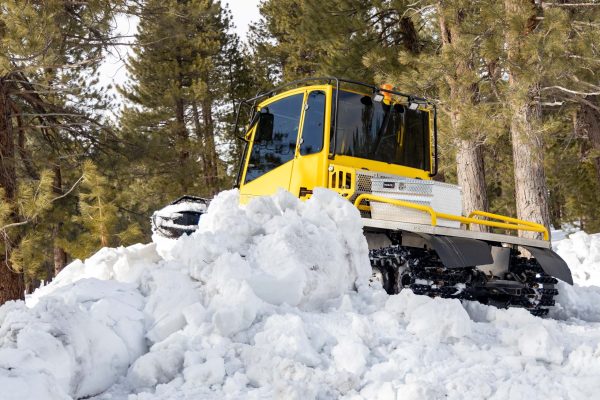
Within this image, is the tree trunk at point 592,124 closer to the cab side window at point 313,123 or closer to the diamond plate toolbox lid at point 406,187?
the diamond plate toolbox lid at point 406,187

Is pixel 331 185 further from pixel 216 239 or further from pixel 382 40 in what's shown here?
pixel 382 40

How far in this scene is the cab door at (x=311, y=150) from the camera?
6.81 m

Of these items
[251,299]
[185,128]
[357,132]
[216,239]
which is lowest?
[251,299]

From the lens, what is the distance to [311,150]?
6.91 m

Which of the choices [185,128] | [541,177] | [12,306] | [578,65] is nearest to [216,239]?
[12,306]

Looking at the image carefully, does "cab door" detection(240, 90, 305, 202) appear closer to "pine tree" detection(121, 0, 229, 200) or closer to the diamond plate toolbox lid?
the diamond plate toolbox lid

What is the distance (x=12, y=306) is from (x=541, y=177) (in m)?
8.04

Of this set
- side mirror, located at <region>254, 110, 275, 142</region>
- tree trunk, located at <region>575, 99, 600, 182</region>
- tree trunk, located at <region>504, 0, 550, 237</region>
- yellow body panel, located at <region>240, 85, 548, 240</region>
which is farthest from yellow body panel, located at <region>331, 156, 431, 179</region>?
tree trunk, located at <region>575, 99, 600, 182</region>

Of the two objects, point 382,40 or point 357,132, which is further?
point 382,40

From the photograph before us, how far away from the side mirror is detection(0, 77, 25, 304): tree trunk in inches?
142

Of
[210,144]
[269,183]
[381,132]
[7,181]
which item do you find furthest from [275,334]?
[210,144]

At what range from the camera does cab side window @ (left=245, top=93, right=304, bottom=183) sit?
7.18 m

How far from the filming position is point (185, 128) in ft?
70.9

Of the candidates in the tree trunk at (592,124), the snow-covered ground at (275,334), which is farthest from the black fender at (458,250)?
the tree trunk at (592,124)
